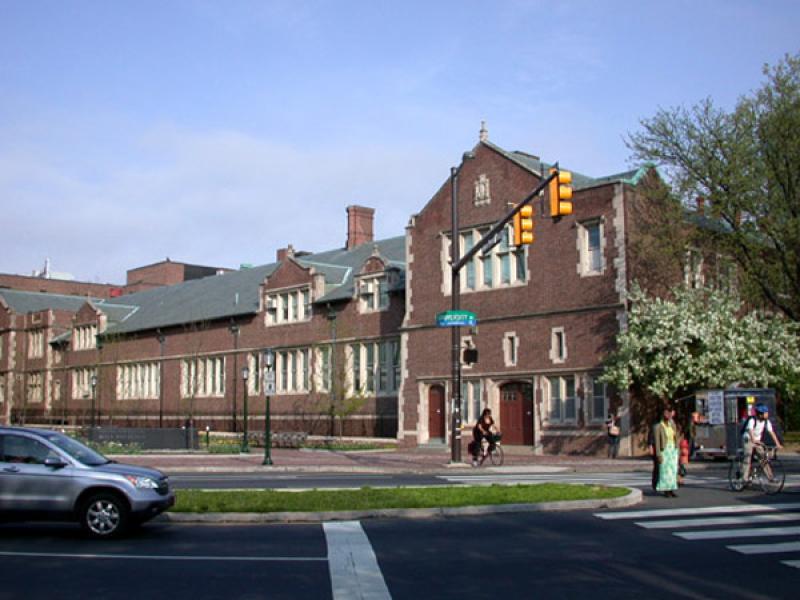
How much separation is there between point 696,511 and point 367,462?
54.1 ft

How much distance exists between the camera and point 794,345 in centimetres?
3119

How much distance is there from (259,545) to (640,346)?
A: 21.6 metres

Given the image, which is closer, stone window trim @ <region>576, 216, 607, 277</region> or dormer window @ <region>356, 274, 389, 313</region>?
stone window trim @ <region>576, 216, 607, 277</region>

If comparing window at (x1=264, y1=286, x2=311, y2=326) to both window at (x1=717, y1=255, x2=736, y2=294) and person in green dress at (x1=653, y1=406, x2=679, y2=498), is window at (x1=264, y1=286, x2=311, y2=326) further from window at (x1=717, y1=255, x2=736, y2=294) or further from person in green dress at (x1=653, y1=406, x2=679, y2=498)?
person in green dress at (x1=653, y1=406, x2=679, y2=498)

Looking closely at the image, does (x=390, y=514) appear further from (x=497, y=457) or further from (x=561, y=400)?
(x=561, y=400)

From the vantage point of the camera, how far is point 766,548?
10836 millimetres

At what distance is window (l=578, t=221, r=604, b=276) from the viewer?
33500mm

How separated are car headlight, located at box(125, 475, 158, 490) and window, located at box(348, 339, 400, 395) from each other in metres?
31.2

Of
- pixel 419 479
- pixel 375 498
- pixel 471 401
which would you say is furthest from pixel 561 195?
pixel 471 401

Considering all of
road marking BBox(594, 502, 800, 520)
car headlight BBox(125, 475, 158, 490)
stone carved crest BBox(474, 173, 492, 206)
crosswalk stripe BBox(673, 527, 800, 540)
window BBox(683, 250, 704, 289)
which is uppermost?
stone carved crest BBox(474, 173, 492, 206)

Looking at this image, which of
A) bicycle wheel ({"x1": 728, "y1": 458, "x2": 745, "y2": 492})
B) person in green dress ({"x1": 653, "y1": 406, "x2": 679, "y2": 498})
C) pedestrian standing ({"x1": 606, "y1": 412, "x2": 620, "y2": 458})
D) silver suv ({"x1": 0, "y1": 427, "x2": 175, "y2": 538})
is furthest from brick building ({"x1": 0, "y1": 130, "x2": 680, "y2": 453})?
silver suv ({"x1": 0, "y1": 427, "x2": 175, "y2": 538})

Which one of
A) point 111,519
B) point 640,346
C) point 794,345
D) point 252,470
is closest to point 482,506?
point 111,519

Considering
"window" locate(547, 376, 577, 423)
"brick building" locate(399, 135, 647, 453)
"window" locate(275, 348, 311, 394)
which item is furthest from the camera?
"window" locate(275, 348, 311, 394)

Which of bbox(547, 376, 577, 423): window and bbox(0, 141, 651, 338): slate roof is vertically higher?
bbox(0, 141, 651, 338): slate roof
